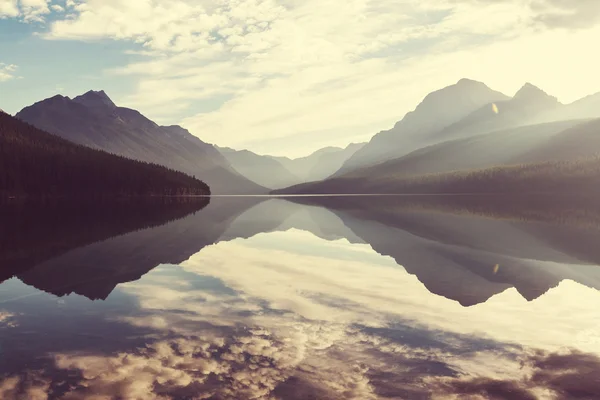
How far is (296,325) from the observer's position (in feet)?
52.5

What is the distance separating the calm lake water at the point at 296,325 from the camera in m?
10.8

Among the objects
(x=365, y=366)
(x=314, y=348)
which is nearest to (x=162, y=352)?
(x=314, y=348)

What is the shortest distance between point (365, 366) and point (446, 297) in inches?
404

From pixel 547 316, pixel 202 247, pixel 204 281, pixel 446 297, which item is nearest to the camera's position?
pixel 547 316

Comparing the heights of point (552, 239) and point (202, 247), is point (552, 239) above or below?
above

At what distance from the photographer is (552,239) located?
44.1 metres

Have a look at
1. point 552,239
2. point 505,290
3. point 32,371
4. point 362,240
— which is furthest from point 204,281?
point 552,239

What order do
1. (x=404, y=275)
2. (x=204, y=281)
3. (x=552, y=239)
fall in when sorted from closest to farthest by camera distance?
(x=204, y=281) < (x=404, y=275) < (x=552, y=239)

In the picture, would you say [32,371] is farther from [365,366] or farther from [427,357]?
[427,357]

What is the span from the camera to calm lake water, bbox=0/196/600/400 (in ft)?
35.6

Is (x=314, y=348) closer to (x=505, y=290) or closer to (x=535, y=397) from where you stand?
(x=535, y=397)

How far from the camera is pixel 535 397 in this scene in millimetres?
10328

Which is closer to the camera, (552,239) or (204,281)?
(204,281)

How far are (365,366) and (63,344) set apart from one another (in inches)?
342
